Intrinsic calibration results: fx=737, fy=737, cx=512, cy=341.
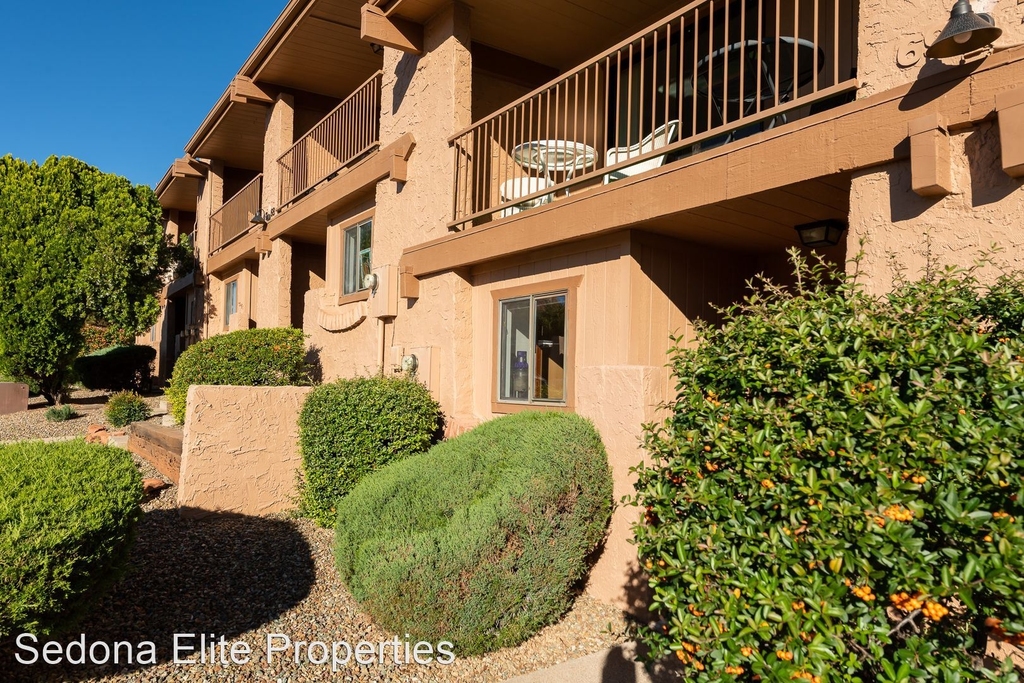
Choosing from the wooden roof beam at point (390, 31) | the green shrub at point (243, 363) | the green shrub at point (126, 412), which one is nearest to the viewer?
the wooden roof beam at point (390, 31)

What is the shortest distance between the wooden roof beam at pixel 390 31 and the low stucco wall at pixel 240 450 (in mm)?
3959

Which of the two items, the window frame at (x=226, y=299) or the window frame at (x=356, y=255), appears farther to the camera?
the window frame at (x=226, y=299)

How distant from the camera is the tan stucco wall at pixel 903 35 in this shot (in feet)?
12.1

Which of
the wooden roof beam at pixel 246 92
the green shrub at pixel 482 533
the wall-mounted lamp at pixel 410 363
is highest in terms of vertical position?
the wooden roof beam at pixel 246 92

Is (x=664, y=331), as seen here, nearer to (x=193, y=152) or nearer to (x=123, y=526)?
(x=123, y=526)

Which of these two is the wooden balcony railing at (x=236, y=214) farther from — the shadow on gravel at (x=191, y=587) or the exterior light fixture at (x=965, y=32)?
the exterior light fixture at (x=965, y=32)

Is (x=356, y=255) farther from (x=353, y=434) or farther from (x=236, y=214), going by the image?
(x=236, y=214)

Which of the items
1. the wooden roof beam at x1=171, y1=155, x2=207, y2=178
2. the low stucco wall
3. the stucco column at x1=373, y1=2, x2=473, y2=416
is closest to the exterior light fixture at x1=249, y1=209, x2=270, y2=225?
the stucco column at x1=373, y1=2, x2=473, y2=416

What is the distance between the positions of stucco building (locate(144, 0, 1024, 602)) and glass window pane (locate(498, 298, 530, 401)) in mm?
24

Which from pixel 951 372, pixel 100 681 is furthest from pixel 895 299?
pixel 100 681

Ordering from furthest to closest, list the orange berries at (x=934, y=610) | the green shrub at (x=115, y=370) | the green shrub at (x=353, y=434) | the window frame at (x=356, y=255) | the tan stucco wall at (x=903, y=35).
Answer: the green shrub at (x=115, y=370) → the window frame at (x=356, y=255) → the green shrub at (x=353, y=434) → the tan stucco wall at (x=903, y=35) → the orange berries at (x=934, y=610)

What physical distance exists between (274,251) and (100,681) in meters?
9.89

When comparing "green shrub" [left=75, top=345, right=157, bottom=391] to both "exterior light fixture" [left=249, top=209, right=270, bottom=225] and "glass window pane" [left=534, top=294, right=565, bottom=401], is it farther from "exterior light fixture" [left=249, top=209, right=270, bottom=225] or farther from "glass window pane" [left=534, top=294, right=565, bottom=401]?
"glass window pane" [left=534, top=294, right=565, bottom=401]

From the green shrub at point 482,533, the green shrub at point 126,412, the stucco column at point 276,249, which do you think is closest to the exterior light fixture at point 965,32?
the green shrub at point 482,533
